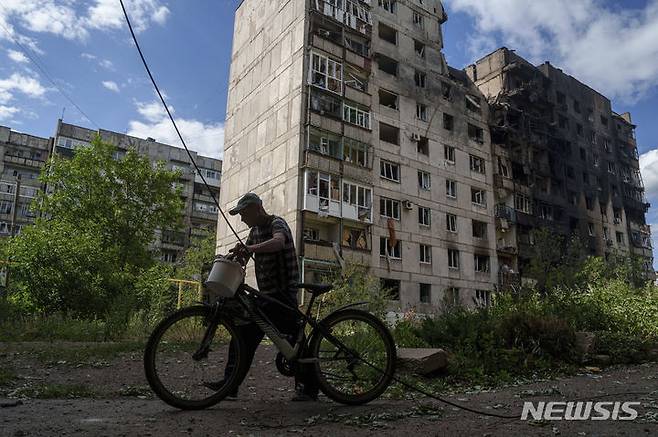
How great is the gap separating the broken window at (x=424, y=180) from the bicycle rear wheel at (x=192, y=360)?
102ft

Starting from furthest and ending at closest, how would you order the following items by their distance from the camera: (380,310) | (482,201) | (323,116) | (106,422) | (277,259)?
1. (482,201)
2. (323,116)
3. (380,310)
4. (277,259)
5. (106,422)

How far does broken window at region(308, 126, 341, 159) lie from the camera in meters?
29.6

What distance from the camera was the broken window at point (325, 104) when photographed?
98.8ft

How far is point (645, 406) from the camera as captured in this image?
4.64m

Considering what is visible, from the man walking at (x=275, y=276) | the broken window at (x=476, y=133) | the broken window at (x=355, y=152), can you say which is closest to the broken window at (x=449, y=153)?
the broken window at (x=476, y=133)

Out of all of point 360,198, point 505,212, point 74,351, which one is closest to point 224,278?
point 74,351

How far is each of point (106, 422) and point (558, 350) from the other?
7.44m

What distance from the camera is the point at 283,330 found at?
4910 mm

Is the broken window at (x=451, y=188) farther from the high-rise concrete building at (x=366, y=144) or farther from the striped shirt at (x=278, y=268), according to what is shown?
the striped shirt at (x=278, y=268)

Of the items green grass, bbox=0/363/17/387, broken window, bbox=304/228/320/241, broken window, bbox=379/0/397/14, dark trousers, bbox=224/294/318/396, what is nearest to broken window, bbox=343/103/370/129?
broken window, bbox=304/228/320/241

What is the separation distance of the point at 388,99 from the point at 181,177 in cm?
3813

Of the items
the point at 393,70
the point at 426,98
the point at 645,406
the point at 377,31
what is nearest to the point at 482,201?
the point at 426,98

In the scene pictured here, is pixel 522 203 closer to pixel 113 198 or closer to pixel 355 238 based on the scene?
pixel 355 238

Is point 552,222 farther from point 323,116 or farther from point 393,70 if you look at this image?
point 323,116
